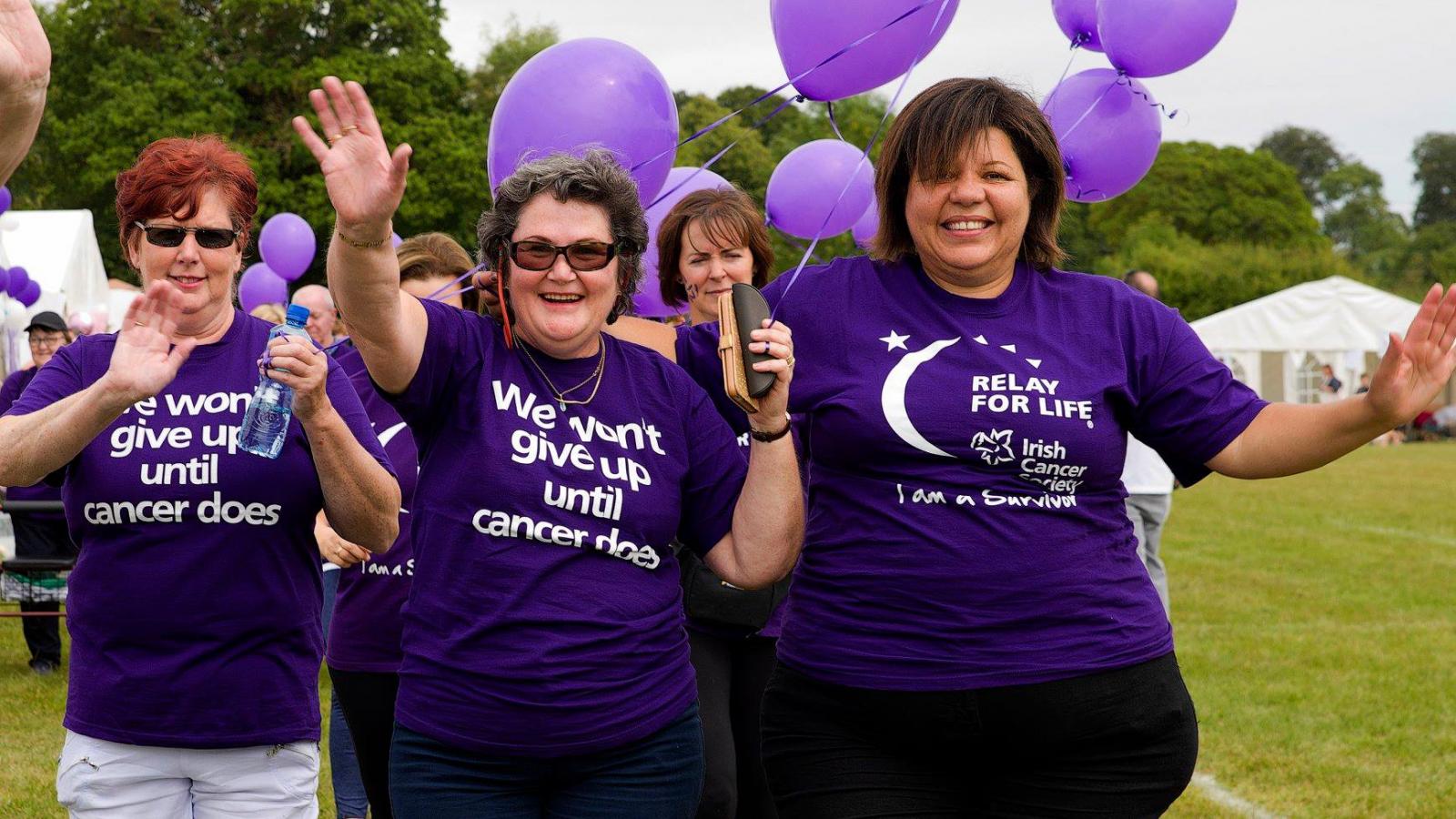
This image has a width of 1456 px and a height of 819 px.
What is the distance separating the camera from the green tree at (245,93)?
33781mm

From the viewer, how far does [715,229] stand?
175 inches

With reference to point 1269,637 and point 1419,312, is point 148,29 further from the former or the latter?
point 1419,312

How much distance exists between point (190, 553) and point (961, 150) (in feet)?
5.67

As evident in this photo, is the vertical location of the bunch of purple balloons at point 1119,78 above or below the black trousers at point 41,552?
above

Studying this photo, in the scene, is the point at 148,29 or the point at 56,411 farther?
the point at 148,29

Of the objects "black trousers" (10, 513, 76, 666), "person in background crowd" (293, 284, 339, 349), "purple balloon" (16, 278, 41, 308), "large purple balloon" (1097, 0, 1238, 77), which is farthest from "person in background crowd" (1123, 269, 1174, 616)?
"purple balloon" (16, 278, 41, 308)

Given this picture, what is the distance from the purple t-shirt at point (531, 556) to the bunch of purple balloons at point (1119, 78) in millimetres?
1935

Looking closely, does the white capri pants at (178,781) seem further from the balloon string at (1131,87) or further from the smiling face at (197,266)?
the balloon string at (1131,87)

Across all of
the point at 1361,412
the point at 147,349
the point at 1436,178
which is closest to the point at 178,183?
the point at 147,349

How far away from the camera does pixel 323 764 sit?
6508 mm

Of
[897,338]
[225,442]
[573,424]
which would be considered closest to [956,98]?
[897,338]

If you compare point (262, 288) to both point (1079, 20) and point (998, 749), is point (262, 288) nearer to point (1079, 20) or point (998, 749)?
point (1079, 20)

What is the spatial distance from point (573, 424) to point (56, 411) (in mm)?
970

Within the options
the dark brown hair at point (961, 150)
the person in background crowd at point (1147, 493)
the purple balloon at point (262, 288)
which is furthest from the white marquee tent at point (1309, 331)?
the dark brown hair at point (961, 150)
